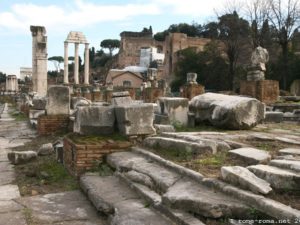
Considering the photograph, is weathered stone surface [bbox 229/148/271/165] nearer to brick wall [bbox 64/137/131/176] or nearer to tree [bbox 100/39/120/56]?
brick wall [bbox 64/137/131/176]

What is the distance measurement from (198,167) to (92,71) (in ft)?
293

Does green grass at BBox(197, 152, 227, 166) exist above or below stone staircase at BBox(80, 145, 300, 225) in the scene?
above

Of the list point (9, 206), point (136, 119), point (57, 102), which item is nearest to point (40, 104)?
point (57, 102)

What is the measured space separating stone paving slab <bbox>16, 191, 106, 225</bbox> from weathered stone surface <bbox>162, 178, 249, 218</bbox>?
86 centimetres

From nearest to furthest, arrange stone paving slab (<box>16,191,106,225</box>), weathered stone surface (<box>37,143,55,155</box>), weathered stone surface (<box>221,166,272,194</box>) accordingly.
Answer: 1. weathered stone surface (<box>221,166,272,194</box>)
2. stone paving slab (<box>16,191,106,225</box>)
3. weathered stone surface (<box>37,143,55,155</box>)

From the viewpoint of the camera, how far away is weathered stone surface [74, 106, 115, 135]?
22.4 ft

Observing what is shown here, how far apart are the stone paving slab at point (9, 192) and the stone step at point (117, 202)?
817 mm

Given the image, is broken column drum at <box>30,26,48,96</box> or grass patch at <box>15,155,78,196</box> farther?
broken column drum at <box>30,26,48,96</box>

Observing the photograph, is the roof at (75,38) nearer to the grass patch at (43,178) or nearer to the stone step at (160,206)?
the grass patch at (43,178)

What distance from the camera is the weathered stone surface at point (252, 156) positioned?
4410mm

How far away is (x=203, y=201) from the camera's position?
11.5ft

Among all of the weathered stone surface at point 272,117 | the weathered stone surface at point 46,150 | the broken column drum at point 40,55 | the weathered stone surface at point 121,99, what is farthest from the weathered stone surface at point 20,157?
the broken column drum at point 40,55

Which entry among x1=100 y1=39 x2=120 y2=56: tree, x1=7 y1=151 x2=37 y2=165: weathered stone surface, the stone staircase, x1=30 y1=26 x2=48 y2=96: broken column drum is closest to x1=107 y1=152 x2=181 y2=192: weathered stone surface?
the stone staircase

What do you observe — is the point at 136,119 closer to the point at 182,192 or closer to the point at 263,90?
the point at 182,192
